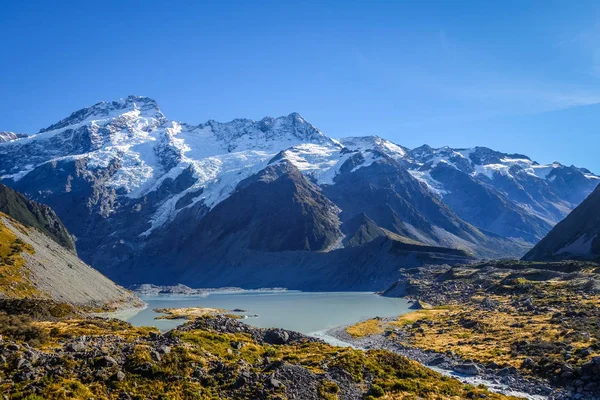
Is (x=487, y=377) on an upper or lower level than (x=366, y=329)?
upper

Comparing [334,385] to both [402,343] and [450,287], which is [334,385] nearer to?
[402,343]

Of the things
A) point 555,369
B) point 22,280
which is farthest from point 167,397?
point 22,280

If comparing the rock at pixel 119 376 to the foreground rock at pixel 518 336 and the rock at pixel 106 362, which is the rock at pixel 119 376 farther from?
the foreground rock at pixel 518 336

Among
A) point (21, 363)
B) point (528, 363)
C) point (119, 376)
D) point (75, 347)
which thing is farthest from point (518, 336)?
point (21, 363)

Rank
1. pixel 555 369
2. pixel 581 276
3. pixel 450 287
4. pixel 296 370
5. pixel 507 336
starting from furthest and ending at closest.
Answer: pixel 450 287
pixel 581 276
pixel 507 336
pixel 555 369
pixel 296 370

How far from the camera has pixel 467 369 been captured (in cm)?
5066

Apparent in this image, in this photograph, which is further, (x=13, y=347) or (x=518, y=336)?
(x=518, y=336)

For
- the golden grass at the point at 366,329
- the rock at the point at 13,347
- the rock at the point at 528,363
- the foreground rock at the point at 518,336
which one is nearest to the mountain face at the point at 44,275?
the golden grass at the point at 366,329

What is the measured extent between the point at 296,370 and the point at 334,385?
9.90ft

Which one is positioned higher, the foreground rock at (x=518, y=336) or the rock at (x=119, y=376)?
the rock at (x=119, y=376)

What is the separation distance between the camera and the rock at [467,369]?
1956 inches

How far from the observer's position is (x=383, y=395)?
3534 centimetres

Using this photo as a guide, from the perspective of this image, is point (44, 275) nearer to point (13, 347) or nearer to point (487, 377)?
point (13, 347)

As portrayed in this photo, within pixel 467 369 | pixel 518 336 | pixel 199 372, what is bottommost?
pixel 467 369
